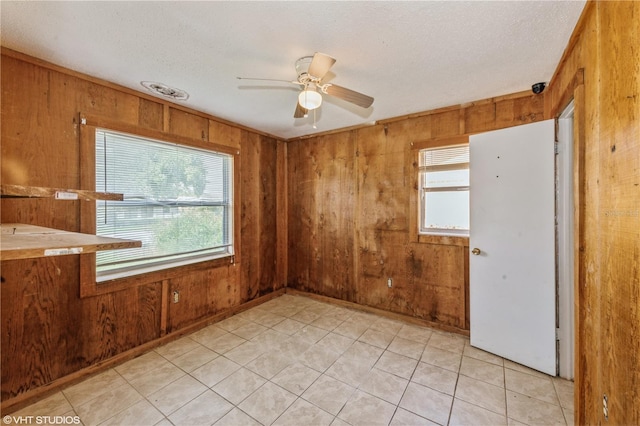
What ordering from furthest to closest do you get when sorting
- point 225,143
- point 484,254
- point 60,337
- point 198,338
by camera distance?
point 225,143, point 198,338, point 484,254, point 60,337

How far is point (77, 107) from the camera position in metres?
2.10

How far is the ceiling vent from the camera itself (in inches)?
90.3

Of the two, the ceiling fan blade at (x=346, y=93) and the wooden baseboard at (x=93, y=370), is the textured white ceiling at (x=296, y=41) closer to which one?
the ceiling fan blade at (x=346, y=93)

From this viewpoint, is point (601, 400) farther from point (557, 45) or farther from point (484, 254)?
point (557, 45)

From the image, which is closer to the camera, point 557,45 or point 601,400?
point 601,400

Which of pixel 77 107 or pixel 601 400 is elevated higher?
pixel 77 107

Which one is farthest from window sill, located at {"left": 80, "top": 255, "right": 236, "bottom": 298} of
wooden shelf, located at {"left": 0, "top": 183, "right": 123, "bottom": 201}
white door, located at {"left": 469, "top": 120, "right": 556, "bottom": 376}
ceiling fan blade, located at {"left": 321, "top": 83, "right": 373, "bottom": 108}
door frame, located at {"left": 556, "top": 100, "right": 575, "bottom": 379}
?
door frame, located at {"left": 556, "top": 100, "right": 575, "bottom": 379}

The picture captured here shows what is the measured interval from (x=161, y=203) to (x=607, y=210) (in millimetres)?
3339

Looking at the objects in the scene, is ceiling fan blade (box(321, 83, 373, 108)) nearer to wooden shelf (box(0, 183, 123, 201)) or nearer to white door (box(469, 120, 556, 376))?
white door (box(469, 120, 556, 376))

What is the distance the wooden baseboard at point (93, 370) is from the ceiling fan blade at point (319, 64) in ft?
9.43

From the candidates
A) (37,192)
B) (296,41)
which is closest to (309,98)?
(296,41)

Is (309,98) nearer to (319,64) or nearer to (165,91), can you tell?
(319,64)

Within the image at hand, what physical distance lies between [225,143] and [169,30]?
173cm

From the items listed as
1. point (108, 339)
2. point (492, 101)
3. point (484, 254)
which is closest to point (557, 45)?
point (492, 101)
